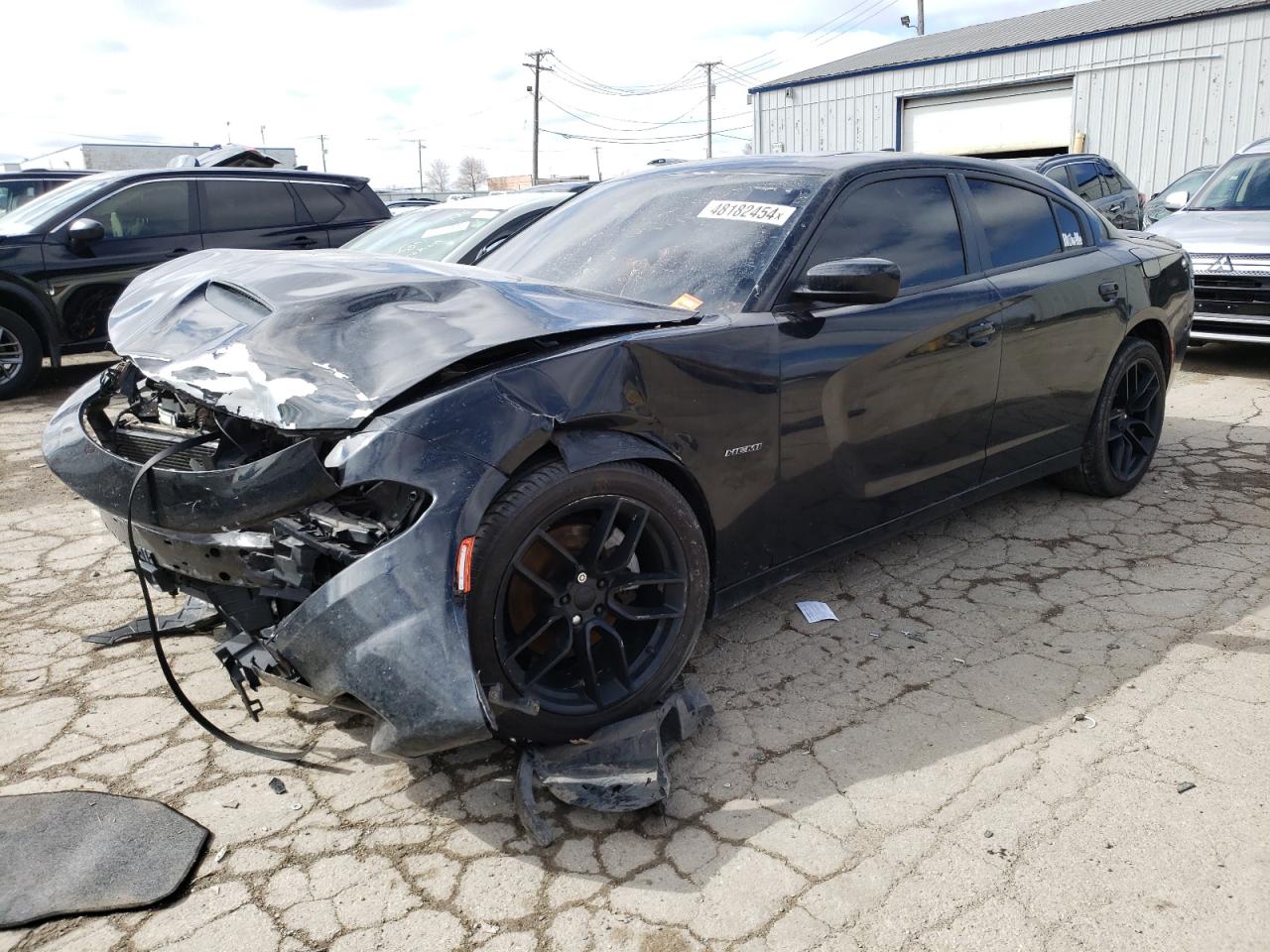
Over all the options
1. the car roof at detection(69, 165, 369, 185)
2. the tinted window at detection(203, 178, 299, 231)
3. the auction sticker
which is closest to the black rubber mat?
the auction sticker

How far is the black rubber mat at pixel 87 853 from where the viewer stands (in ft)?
7.13

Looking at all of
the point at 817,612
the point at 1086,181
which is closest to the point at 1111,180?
the point at 1086,181

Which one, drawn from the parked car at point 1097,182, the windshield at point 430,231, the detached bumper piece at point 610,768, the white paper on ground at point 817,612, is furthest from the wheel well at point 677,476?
the parked car at point 1097,182

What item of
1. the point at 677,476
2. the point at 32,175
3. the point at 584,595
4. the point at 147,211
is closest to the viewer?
the point at 584,595

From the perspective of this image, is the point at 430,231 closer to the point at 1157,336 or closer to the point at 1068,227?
the point at 1068,227

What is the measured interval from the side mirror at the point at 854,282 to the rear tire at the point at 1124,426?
80.0 inches

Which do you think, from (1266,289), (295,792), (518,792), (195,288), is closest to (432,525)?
(518,792)

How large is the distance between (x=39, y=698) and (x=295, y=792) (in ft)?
3.78

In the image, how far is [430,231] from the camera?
6797mm

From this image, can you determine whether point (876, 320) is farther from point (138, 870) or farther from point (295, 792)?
point (138, 870)

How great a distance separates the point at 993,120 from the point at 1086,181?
12.2 meters

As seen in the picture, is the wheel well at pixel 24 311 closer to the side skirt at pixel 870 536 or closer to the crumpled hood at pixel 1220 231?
the side skirt at pixel 870 536

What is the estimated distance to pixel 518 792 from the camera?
2443 millimetres

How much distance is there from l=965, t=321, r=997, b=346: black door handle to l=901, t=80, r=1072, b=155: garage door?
21.4 m
